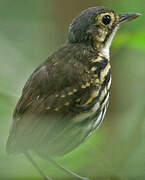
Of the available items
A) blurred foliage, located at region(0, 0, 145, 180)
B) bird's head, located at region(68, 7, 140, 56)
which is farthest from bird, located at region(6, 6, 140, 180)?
blurred foliage, located at region(0, 0, 145, 180)

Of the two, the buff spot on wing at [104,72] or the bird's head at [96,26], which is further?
the bird's head at [96,26]

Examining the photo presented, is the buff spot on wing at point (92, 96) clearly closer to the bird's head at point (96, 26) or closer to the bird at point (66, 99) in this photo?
the bird at point (66, 99)

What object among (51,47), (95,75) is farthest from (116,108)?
(95,75)

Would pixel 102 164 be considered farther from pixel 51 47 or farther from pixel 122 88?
pixel 51 47

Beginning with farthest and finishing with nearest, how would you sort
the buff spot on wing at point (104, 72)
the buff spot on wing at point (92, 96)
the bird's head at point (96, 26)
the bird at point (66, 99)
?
1. the bird's head at point (96, 26)
2. the buff spot on wing at point (104, 72)
3. the buff spot on wing at point (92, 96)
4. the bird at point (66, 99)

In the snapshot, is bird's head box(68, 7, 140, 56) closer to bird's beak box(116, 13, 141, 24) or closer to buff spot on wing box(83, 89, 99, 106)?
bird's beak box(116, 13, 141, 24)

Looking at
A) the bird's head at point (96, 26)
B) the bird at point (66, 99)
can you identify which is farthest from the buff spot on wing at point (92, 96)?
the bird's head at point (96, 26)

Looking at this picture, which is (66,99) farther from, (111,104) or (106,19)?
(111,104)
